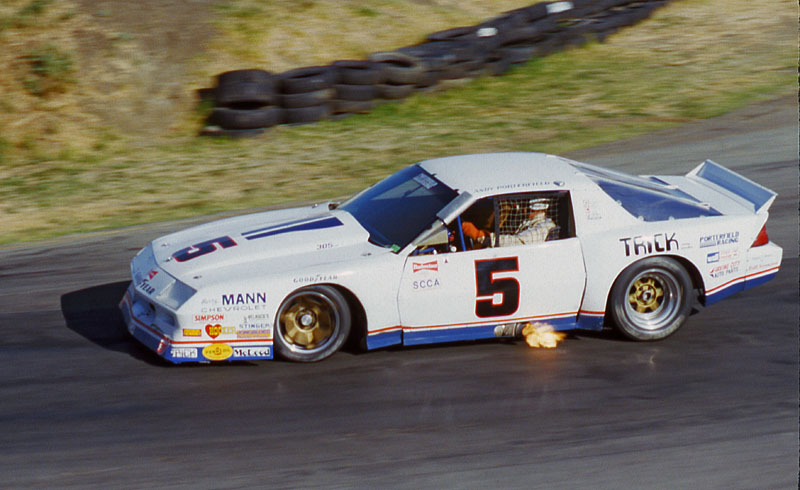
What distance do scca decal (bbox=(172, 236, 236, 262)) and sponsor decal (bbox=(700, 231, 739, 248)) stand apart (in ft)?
11.8

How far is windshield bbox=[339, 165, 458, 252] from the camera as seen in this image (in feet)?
21.5

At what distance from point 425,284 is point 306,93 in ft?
25.9

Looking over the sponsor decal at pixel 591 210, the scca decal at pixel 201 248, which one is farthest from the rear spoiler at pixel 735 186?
the scca decal at pixel 201 248

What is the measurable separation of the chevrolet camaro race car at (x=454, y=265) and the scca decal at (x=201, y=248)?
0.06 ft

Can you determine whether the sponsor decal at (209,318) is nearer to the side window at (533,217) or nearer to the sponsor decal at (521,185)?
the side window at (533,217)

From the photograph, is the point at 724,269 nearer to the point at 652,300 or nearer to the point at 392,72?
the point at 652,300

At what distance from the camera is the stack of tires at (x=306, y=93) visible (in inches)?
528

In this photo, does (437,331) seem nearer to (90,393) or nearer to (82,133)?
(90,393)

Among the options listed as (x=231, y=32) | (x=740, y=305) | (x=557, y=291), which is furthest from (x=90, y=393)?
(x=231, y=32)

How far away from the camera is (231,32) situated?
1482 centimetres

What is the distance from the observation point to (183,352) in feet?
19.9

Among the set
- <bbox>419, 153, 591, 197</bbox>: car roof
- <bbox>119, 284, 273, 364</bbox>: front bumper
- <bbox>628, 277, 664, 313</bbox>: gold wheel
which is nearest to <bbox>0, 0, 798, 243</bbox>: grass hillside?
<bbox>419, 153, 591, 197</bbox>: car roof

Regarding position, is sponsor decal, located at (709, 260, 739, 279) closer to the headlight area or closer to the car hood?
the car hood

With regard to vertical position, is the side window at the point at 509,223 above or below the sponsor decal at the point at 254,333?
above
